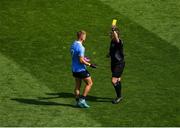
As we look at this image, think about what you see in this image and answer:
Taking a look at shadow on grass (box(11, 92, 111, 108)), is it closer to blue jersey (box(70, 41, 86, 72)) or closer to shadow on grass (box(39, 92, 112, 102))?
shadow on grass (box(39, 92, 112, 102))

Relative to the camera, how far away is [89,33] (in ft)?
77.6

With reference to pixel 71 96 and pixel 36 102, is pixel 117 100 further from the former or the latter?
pixel 36 102

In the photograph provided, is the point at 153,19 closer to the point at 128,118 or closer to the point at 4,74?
the point at 4,74

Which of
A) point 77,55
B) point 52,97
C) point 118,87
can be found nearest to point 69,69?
point 52,97

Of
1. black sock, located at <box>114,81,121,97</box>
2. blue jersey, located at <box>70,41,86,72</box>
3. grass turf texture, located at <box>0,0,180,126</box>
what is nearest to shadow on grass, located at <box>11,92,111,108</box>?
grass turf texture, located at <box>0,0,180,126</box>

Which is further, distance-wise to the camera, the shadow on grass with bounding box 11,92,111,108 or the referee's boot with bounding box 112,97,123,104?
the referee's boot with bounding box 112,97,123,104

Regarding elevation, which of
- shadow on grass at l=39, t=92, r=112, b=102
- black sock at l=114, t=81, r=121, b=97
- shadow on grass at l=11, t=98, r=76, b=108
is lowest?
shadow on grass at l=11, t=98, r=76, b=108

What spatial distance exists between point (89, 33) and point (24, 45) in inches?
98.4

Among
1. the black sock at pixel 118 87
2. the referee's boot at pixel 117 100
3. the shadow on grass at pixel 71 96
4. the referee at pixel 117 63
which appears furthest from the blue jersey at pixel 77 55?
the referee's boot at pixel 117 100

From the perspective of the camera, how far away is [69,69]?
2062 cm

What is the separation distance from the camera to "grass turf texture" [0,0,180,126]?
55.1ft

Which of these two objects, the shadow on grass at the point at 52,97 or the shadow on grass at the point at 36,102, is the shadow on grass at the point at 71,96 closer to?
the shadow on grass at the point at 52,97

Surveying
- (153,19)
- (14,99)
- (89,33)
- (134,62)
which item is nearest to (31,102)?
(14,99)

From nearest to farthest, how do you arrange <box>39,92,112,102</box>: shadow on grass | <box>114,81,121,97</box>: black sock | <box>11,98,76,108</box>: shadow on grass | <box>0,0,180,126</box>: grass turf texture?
<box>0,0,180,126</box>: grass turf texture → <box>11,98,76,108</box>: shadow on grass → <box>114,81,121,97</box>: black sock → <box>39,92,112,102</box>: shadow on grass
